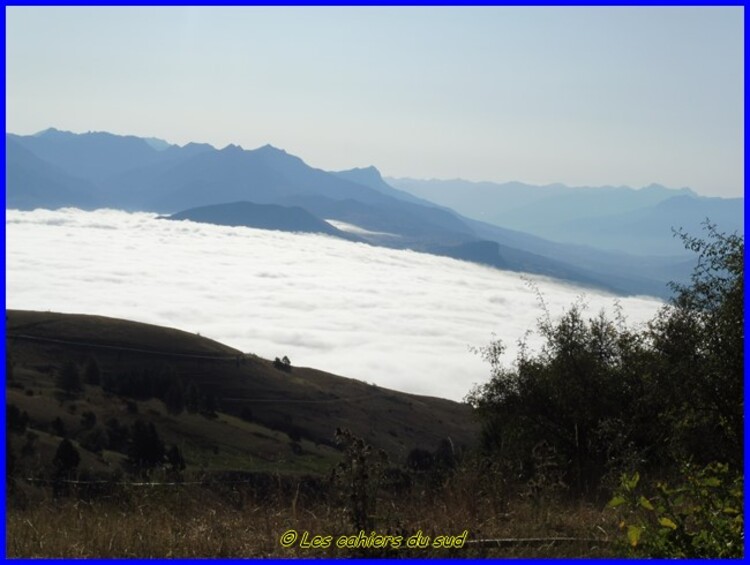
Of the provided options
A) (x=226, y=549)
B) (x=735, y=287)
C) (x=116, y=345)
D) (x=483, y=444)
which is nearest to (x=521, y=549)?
(x=226, y=549)

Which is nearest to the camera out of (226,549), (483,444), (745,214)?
(226,549)

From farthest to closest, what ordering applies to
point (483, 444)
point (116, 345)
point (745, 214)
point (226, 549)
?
point (116, 345) → point (483, 444) → point (745, 214) → point (226, 549)

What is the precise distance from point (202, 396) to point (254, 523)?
105067 mm

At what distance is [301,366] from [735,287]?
14025 centimetres

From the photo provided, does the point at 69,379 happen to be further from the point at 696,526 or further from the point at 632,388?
the point at 696,526

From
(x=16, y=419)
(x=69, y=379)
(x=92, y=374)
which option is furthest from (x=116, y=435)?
(x=92, y=374)

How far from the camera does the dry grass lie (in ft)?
27.1

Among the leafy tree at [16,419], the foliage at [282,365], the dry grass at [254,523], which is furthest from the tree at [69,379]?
the dry grass at [254,523]

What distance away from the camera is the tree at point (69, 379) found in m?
102

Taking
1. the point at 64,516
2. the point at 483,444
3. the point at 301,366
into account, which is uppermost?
the point at 64,516

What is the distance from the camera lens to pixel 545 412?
2844 centimetres

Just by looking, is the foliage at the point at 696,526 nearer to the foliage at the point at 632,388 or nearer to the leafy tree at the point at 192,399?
the foliage at the point at 632,388

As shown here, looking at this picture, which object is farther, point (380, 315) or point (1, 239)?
point (380, 315)

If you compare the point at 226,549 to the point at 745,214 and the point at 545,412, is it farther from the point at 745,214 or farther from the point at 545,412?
the point at 545,412
